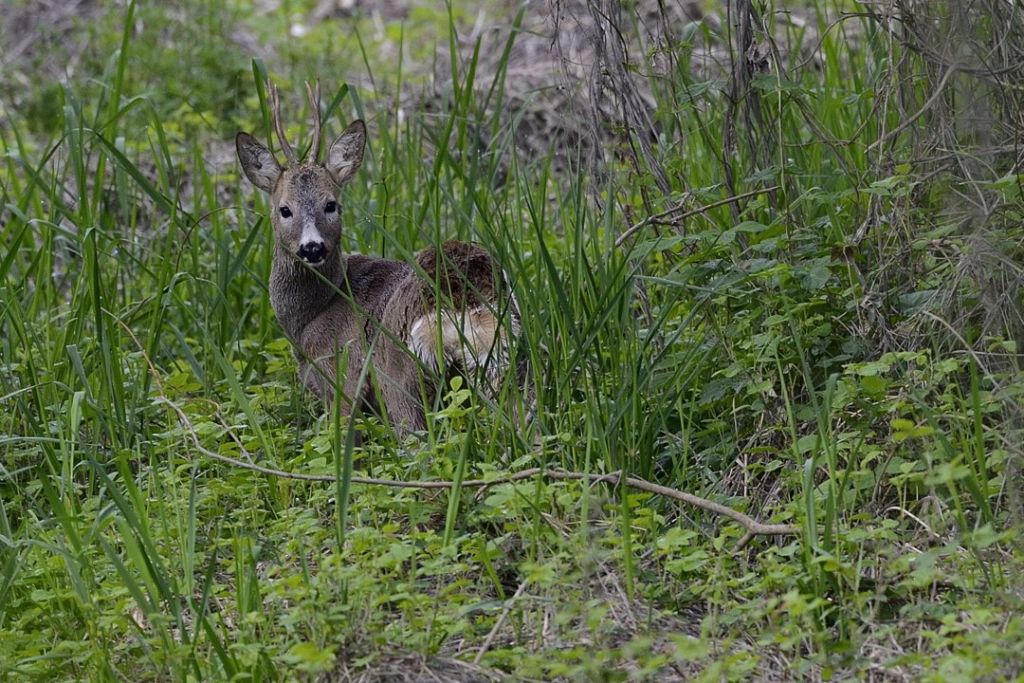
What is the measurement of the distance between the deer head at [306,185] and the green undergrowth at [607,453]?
0.80ft

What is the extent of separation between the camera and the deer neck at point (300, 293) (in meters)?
5.67

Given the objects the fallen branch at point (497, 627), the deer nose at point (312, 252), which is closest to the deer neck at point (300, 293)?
the deer nose at point (312, 252)

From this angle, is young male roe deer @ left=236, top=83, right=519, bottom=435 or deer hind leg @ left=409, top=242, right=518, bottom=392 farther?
young male roe deer @ left=236, top=83, right=519, bottom=435

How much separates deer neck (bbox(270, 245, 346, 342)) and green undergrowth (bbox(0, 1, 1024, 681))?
0.10 m

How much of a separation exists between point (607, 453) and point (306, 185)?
2.09 m

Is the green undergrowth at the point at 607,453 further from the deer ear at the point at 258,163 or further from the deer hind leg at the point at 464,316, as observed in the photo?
the deer ear at the point at 258,163

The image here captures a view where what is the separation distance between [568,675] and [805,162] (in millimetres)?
2725

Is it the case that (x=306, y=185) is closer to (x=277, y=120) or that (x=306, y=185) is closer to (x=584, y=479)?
(x=277, y=120)

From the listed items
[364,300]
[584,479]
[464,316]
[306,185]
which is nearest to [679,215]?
[464,316]

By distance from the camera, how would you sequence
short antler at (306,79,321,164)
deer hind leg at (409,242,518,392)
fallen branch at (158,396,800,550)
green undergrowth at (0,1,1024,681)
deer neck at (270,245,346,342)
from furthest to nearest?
deer neck at (270,245,346,342), short antler at (306,79,321,164), deer hind leg at (409,242,518,392), fallen branch at (158,396,800,550), green undergrowth at (0,1,1024,681)

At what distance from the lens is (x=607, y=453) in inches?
158

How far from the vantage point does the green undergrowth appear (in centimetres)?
331

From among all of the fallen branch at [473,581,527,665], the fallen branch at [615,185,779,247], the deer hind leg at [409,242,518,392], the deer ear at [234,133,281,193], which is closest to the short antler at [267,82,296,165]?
the deer ear at [234,133,281,193]

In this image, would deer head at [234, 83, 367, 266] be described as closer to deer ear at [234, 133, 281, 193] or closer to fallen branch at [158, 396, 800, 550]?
deer ear at [234, 133, 281, 193]
